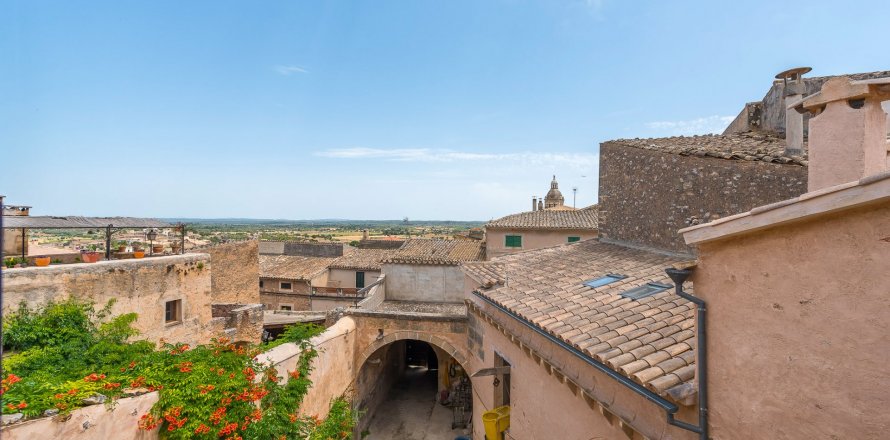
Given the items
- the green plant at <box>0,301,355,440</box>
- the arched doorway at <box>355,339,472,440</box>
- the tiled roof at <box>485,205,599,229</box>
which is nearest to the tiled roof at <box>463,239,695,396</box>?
the green plant at <box>0,301,355,440</box>

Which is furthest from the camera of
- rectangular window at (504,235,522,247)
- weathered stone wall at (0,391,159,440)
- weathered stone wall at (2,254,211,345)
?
rectangular window at (504,235,522,247)

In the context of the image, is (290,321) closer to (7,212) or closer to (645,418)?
(7,212)

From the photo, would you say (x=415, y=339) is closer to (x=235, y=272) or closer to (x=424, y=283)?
(x=424, y=283)

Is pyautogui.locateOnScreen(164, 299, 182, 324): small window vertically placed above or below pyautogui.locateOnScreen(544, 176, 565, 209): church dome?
below

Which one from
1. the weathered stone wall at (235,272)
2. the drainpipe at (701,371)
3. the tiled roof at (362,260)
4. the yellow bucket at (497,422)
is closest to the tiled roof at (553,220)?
the tiled roof at (362,260)

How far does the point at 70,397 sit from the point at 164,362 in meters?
1.97

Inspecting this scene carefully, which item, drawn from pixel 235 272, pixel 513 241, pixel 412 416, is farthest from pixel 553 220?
pixel 235 272

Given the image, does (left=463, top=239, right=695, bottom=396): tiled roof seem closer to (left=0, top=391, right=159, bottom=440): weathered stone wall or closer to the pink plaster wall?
the pink plaster wall

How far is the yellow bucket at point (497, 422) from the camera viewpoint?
9.14 metres

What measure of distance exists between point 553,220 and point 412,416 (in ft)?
47.5

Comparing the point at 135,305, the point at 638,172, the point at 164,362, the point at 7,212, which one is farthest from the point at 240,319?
the point at 638,172

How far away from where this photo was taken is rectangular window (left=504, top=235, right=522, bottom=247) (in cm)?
2602

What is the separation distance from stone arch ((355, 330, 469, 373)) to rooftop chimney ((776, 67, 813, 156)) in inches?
421

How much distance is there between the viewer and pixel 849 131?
4.15 m
